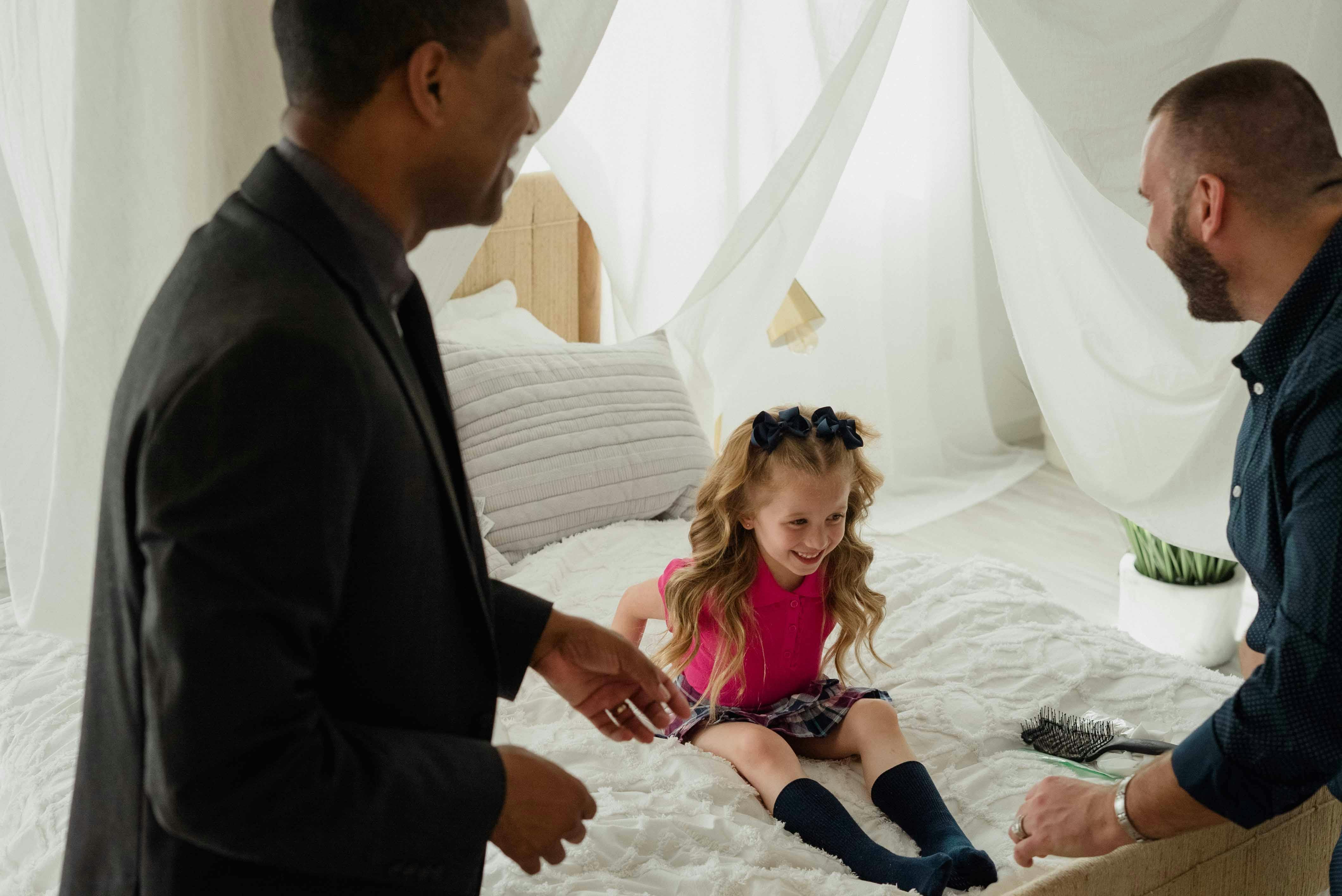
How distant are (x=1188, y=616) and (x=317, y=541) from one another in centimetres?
279

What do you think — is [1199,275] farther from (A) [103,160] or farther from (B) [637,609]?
(A) [103,160]

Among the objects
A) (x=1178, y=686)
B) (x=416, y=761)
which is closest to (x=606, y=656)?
(x=416, y=761)

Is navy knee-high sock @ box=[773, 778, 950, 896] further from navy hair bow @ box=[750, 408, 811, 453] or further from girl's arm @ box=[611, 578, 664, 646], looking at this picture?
navy hair bow @ box=[750, 408, 811, 453]

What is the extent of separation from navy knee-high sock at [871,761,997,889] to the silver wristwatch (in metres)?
0.22

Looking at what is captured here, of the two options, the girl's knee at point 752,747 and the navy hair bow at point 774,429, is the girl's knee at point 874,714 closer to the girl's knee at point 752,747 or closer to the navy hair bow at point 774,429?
the girl's knee at point 752,747

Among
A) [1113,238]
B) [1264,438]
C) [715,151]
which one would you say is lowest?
[1264,438]

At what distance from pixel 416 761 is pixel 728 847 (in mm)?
799

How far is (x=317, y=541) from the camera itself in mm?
698

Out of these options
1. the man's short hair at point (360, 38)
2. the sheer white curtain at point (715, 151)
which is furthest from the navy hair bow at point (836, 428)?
the man's short hair at point (360, 38)

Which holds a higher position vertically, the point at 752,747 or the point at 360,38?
the point at 360,38

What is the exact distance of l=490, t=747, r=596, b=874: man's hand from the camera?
31.8 inches

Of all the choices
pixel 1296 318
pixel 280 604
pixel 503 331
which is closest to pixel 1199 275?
pixel 1296 318

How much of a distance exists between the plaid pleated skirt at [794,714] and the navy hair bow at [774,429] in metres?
0.39

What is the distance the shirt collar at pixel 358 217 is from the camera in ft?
2.59
